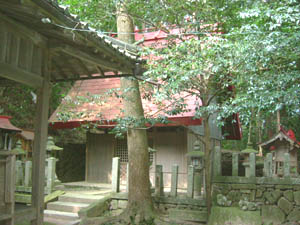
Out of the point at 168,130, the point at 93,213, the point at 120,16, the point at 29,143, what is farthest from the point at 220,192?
the point at 29,143

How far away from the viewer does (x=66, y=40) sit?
483 centimetres

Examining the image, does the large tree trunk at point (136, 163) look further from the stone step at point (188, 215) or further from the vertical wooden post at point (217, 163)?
the vertical wooden post at point (217, 163)

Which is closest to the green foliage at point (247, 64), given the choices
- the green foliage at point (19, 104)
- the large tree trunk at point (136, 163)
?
the large tree trunk at point (136, 163)

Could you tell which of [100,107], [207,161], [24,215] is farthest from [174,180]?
[100,107]

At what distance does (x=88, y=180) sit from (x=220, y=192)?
690 centimetres

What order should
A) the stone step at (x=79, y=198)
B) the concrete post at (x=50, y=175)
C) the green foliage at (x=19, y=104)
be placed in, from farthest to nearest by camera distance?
the green foliage at (x=19, y=104)
the concrete post at (x=50, y=175)
the stone step at (x=79, y=198)

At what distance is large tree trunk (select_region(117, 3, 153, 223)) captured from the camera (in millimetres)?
7688

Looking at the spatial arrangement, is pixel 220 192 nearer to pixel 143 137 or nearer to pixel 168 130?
pixel 143 137

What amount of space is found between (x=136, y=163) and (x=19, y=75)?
14.2 feet

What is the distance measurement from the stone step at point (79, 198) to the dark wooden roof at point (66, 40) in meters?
4.14

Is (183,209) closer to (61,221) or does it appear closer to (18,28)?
(61,221)

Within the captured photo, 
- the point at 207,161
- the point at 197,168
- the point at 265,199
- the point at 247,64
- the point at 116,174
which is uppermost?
the point at 247,64

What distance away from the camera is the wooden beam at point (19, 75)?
160 inches

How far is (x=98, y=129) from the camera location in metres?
12.6
